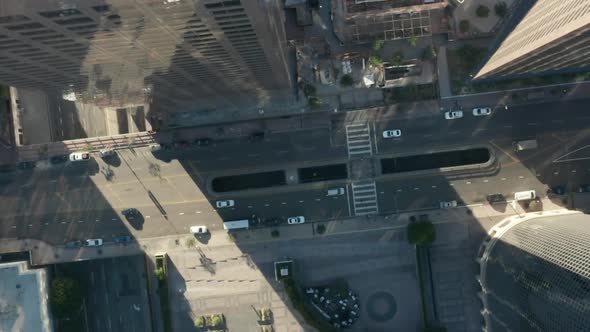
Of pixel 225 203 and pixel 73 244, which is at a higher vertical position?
pixel 225 203

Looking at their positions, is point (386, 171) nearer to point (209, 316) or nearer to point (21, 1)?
point (209, 316)

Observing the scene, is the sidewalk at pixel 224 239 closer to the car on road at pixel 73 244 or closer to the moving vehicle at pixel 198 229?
the car on road at pixel 73 244

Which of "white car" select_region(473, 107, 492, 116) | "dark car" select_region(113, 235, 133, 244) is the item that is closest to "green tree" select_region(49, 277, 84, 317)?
"dark car" select_region(113, 235, 133, 244)

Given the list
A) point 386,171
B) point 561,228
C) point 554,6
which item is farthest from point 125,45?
point 561,228

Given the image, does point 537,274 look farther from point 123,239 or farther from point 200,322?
point 123,239

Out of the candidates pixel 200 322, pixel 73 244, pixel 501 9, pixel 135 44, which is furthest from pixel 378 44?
pixel 73 244
